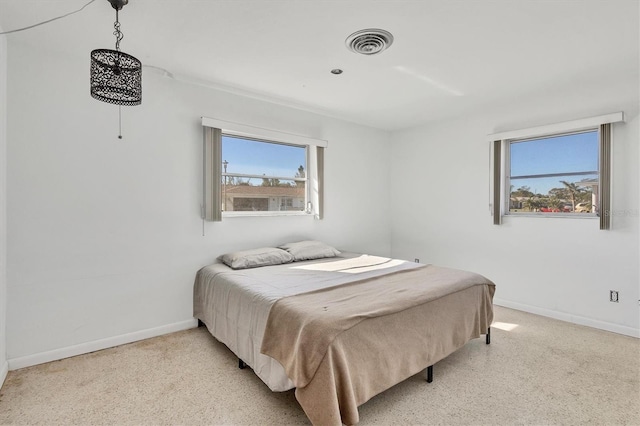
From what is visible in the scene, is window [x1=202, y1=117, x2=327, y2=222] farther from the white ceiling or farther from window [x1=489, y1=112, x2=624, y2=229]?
window [x1=489, y1=112, x2=624, y2=229]

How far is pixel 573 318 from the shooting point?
3.24 meters

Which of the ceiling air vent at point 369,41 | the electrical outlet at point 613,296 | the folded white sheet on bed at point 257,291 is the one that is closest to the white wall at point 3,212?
the folded white sheet on bed at point 257,291

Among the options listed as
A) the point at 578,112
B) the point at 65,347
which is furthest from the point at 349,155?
the point at 65,347

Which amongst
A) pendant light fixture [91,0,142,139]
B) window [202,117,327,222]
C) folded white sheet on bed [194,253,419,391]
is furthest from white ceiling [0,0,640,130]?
folded white sheet on bed [194,253,419,391]

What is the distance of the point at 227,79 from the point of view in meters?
3.04

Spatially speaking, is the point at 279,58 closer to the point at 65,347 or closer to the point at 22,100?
the point at 22,100

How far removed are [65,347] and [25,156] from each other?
1521mm

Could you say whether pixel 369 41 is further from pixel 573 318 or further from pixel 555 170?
pixel 573 318

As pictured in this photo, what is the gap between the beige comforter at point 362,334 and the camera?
62.6 inches

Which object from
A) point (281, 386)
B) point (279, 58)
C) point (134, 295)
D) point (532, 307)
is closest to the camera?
point (281, 386)

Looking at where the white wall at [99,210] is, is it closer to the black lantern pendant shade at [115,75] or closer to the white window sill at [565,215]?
the black lantern pendant shade at [115,75]

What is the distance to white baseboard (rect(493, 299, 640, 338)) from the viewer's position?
2939 millimetres

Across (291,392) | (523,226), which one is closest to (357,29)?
(291,392)

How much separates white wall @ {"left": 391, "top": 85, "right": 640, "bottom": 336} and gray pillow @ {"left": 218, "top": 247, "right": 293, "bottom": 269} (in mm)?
2323
